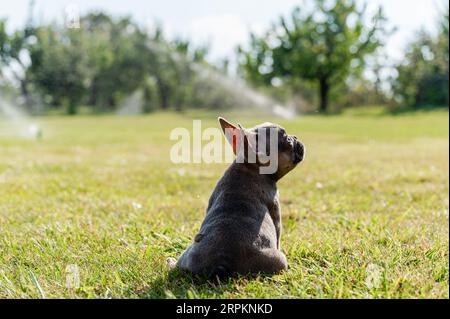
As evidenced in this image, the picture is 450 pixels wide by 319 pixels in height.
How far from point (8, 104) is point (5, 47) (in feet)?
110

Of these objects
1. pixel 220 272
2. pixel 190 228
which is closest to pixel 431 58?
pixel 190 228

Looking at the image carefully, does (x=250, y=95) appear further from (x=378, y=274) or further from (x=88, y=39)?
(x=378, y=274)

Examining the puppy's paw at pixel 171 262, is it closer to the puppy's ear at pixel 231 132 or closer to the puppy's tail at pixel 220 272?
the puppy's tail at pixel 220 272

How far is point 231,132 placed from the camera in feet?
9.42

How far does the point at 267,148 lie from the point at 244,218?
45 centimetres

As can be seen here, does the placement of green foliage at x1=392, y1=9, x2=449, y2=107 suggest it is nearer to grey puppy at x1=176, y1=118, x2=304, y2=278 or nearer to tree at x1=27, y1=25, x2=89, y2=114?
grey puppy at x1=176, y1=118, x2=304, y2=278

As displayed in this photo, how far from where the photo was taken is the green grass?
2861 mm

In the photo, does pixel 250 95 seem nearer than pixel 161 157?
No

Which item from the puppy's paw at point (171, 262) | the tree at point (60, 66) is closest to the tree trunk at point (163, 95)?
the tree at point (60, 66)

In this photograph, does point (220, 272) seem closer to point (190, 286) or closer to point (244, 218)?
point (190, 286)

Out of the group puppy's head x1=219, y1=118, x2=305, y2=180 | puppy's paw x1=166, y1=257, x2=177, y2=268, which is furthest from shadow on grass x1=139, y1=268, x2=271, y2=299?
puppy's head x1=219, y1=118, x2=305, y2=180

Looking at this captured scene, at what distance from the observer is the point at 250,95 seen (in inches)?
1890
